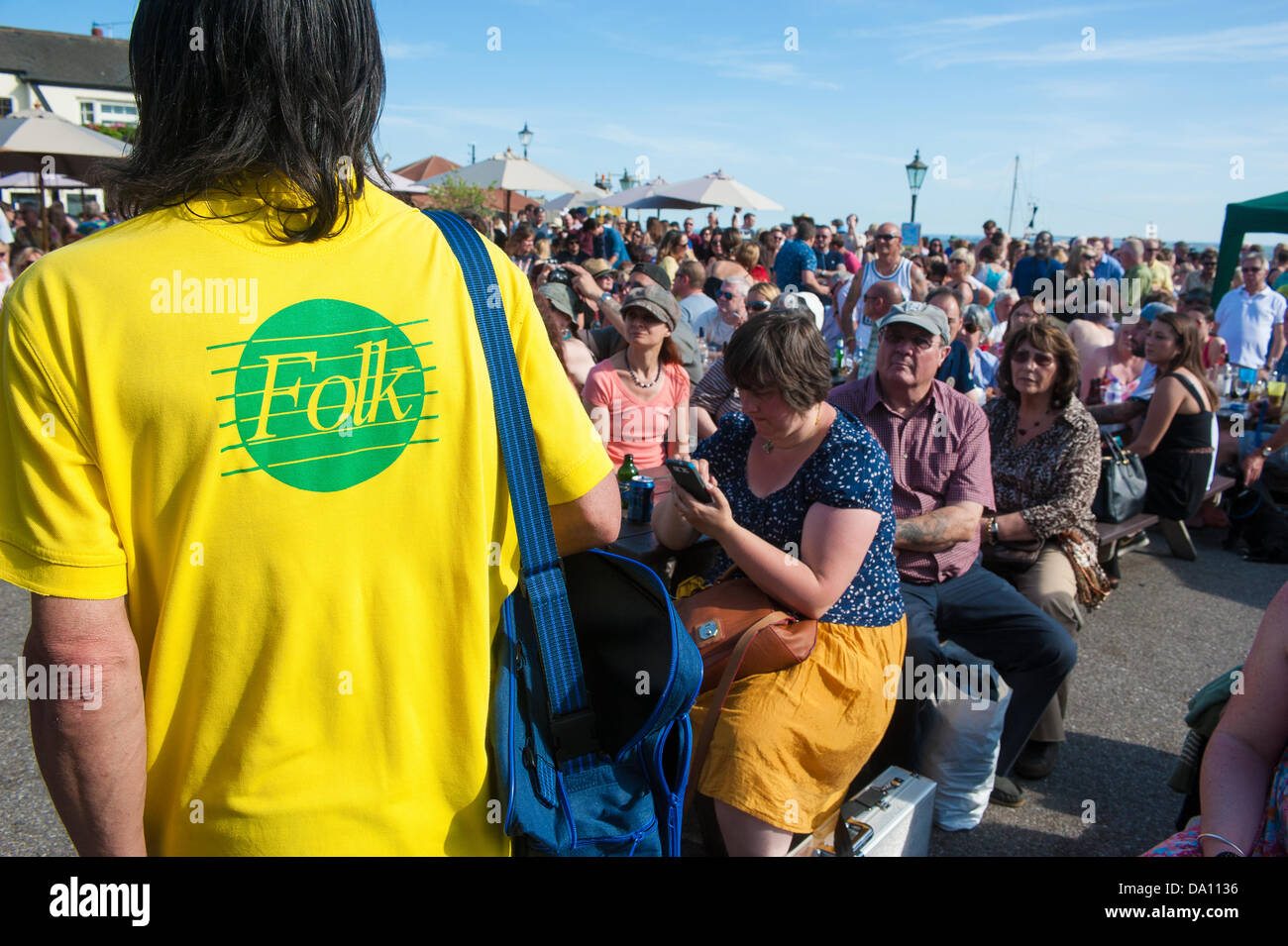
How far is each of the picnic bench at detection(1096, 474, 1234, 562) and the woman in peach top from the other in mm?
2287

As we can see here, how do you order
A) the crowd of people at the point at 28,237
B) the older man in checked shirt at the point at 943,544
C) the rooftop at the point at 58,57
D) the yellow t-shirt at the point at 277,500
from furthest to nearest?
the rooftop at the point at 58,57, the crowd of people at the point at 28,237, the older man in checked shirt at the point at 943,544, the yellow t-shirt at the point at 277,500

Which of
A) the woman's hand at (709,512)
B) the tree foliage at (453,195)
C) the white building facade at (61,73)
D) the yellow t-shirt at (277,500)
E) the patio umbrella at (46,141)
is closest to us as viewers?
the yellow t-shirt at (277,500)

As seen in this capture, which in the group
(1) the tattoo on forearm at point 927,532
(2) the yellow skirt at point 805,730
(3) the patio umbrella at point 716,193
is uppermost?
(3) the patio umbrella at point 716,193

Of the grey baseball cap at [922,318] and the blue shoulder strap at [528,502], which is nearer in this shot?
the blue shoulder strap at [528,502]

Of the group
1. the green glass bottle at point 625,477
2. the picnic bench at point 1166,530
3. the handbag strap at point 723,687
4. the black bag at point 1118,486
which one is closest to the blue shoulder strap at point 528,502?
the handbag strap at point 723,687

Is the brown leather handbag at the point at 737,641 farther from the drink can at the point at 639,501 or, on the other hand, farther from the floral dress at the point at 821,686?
the drink can at the point at 639,501

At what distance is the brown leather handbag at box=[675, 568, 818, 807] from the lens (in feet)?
7.91

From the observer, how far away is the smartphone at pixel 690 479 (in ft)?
8.09

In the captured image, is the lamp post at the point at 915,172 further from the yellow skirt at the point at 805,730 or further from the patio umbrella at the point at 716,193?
the yellow skirt at the point at 805,730

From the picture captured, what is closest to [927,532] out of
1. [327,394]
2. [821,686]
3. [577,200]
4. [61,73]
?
[821,686]

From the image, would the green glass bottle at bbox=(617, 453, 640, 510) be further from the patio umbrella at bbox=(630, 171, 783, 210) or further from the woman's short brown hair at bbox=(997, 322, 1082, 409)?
the patio umbrella at bbox=(630, 171, 783, 210)

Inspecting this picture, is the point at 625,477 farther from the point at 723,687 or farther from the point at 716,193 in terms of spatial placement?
the point at 716,193

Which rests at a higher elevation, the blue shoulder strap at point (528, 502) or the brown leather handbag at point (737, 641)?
the blue shoulder strap at point (528, 502)
